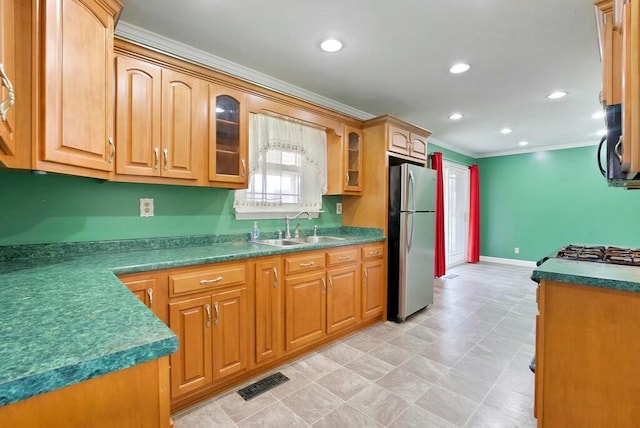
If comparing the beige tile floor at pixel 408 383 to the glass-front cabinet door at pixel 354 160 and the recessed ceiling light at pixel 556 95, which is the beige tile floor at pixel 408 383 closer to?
the glass-front cabinet door at pixel 354 160

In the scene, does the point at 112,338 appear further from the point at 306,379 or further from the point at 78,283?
the point at 306,379

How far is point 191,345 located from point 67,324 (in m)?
1.13

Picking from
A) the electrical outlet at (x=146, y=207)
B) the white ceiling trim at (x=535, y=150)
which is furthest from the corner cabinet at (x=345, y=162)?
the white ceiling trim at (x=535, y=150)

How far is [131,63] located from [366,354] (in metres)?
2.61

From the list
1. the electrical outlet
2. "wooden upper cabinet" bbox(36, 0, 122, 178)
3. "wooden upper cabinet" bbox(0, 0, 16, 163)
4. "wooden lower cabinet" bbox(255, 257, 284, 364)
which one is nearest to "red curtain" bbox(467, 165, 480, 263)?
"wooden lower cabinet" bbox(255, 257, 284, 364)

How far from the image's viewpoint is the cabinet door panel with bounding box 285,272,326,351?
2.23 m

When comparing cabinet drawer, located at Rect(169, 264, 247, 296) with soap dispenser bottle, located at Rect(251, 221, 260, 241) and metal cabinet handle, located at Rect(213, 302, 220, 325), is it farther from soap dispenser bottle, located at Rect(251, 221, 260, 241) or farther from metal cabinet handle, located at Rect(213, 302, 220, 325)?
soap dispenser bottle, located at Rect(251, 221, 260, 241)

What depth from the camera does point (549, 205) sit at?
5.49m

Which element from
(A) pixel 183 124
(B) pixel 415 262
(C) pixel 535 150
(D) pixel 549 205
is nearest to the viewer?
(A) pixel 183 124

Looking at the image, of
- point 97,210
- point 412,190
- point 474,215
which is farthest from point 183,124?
point 474,215

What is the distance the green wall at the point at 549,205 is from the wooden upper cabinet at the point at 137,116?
633 cm

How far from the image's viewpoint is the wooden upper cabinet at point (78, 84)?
1.20 meters

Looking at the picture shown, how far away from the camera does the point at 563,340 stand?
1.39 metres

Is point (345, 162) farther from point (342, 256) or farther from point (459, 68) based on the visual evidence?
point (459, 68)
